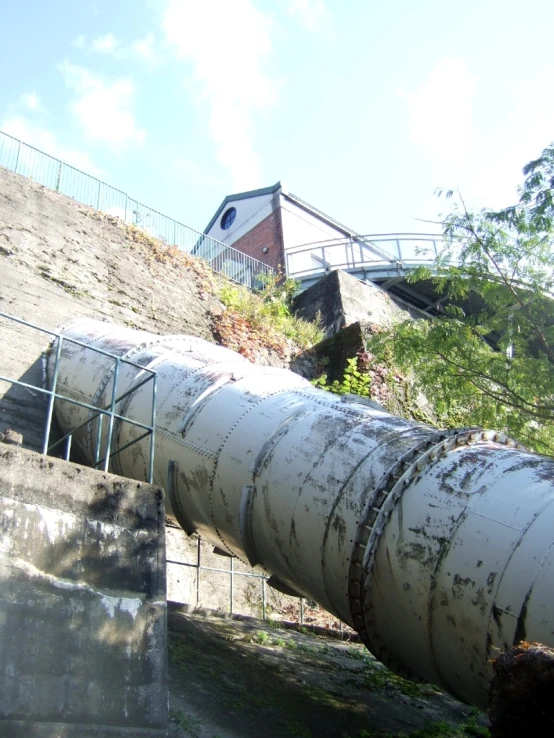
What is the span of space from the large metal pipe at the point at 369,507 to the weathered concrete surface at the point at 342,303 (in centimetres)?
792

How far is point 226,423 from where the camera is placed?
6.55 metres

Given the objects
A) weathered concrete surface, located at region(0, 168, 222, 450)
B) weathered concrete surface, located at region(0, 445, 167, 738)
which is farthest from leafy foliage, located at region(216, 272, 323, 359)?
weathered concrete surface, located at region(0, 445, 167, 738)

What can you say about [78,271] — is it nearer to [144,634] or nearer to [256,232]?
[144,634]

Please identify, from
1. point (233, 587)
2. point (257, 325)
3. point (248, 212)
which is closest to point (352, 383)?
point (257, 325)

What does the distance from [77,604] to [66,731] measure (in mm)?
702

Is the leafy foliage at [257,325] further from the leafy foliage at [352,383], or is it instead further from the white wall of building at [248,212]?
the white wall of building at [248,212]

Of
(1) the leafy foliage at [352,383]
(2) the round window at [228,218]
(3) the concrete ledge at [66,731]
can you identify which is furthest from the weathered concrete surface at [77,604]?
(2) the round window at [228,218]

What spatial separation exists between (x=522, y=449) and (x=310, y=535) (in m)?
1.82

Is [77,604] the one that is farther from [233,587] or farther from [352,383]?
[352,383]

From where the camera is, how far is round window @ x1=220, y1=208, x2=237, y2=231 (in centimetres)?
2434

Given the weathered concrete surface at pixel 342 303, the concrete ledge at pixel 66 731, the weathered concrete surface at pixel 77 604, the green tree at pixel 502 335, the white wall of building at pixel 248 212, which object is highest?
the white wall of building at pixel 248 212

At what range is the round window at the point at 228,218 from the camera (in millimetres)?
24344

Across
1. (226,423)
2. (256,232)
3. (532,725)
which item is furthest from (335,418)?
(256,232)

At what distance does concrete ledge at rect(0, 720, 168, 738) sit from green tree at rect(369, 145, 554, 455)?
5.79 meters
